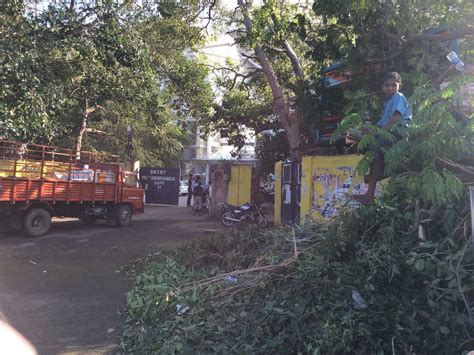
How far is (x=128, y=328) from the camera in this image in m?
5.37

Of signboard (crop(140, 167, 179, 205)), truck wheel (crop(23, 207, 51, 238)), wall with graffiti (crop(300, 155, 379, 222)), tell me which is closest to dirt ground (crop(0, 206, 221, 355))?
truck wheel (crop(23, 207, 51, 238))

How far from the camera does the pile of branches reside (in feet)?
12.2

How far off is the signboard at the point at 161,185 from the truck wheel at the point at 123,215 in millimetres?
7391

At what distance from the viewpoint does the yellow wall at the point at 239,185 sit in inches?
765

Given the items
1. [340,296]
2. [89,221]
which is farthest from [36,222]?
[340,296]

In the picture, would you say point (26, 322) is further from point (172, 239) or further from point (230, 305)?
point (172, 239)

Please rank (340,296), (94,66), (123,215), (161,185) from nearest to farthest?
(340,296) → (94,66) → (123,215) → (161,185)

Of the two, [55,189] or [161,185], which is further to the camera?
[161,185]

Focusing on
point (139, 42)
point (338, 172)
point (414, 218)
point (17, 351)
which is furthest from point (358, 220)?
point (139, 42)

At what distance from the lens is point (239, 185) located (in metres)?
19.7

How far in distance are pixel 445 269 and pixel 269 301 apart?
173 centimetres

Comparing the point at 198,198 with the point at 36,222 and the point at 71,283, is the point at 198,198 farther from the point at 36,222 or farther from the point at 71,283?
the point at 71,283

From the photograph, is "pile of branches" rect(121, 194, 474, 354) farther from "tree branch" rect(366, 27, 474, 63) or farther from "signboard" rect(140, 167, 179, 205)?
"signboard" rect(140, 167, 179, 205)

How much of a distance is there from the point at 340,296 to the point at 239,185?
15501mm
